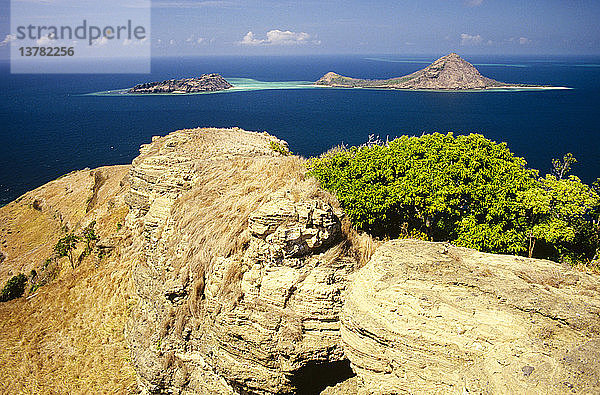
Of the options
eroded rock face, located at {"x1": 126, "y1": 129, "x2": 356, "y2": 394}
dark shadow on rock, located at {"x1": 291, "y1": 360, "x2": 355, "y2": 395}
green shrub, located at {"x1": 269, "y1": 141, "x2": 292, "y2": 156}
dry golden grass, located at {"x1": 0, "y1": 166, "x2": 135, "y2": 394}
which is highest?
green shrub, located at {"x1": 269, "y1": 141, "x2": 292, "y2": 156}

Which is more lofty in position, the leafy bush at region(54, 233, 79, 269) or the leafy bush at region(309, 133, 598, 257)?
the leafy bush at region(309, 133, 598, 257)

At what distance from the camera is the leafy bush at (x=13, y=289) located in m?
25.0

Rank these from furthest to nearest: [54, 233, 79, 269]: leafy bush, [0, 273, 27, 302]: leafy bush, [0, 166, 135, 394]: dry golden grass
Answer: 1. [54, 233, 79, 269]: leafy bush
2. [0, 273, 27, 302]: leafy bush
3. [0, 166, 135, 394]: dry golden grass

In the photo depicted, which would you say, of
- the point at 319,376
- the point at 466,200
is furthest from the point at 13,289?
the point at 466,200

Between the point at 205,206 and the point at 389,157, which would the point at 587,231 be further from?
the point at 205,206

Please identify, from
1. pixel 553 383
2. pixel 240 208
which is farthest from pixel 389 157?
pixel 553 383

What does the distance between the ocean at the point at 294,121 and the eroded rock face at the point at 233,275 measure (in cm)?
5675

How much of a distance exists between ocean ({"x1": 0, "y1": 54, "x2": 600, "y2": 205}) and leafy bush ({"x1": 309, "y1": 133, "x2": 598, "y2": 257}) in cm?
5355

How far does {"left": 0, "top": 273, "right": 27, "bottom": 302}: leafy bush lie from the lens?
82.1 feet

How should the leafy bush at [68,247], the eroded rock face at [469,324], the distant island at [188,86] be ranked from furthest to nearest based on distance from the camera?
the distant island at [188,86] → the leafy bush at [68,247] → the eroded rock face at [469,324]

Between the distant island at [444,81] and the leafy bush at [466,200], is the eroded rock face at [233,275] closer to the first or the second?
the leafy bush at [466,200]

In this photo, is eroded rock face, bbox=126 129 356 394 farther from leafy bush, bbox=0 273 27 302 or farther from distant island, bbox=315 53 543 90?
distant island, bbox=315 53 543 90

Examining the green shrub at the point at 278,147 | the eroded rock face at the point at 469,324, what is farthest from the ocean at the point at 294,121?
the eroded rock face at the point at 469,324

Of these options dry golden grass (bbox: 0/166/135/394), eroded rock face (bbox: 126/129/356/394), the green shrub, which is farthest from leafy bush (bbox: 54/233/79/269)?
the green shrub
